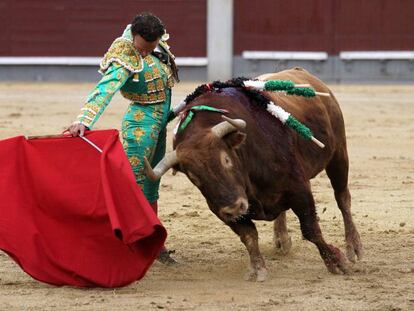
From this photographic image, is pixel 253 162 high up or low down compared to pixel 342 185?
up

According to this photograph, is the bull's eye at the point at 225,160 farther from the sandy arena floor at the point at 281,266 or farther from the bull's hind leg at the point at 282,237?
the bull's hind leg at the point at 282,237

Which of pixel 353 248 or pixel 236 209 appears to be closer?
pixel 236 209

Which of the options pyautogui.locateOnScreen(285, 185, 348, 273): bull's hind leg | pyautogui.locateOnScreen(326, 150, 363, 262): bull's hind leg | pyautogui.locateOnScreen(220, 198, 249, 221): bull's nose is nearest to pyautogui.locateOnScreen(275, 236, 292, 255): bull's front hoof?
pyautogui.locateOnScreen(326, 150, 363, 262): bull's hind leg

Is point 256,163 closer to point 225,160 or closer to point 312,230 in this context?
point 225,160

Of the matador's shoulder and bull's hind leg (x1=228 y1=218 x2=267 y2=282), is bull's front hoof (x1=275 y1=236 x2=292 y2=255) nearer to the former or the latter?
bull's hind leg (x1=228 y1=218 x2=267 y2=282)

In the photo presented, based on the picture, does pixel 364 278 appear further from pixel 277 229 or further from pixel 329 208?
pixel 329 208

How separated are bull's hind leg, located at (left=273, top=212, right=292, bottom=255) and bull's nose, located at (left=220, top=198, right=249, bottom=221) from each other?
3.21ft

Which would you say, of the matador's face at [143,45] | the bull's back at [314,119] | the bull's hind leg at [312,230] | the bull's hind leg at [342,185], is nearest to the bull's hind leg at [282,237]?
the bull's hind leg at [342,185]

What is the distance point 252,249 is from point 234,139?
0.55 metres

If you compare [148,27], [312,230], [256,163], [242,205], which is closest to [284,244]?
[312,230]

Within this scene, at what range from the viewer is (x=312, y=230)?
444cm

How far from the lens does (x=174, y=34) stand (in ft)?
49.4

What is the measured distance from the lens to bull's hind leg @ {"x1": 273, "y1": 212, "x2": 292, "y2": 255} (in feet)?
16.4

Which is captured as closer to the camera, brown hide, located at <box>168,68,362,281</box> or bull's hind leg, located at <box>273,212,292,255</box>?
brown hide, located at <box>168,68,362,281</box>
